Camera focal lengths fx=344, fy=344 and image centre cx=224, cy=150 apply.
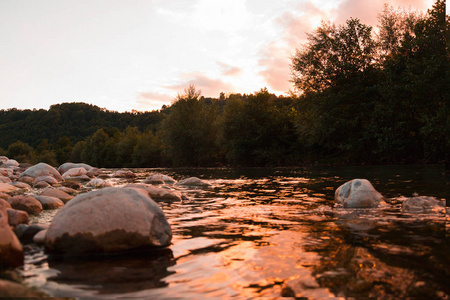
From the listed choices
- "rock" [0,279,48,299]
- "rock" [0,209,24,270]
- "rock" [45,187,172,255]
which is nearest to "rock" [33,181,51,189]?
"rock" [45,187,172,255]

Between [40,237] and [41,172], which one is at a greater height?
[41,172]

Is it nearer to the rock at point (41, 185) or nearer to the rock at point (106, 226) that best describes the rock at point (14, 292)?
the rock at point (106, 226)

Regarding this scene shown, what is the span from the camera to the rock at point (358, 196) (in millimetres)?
8008

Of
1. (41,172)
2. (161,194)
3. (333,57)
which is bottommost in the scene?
(161,194)

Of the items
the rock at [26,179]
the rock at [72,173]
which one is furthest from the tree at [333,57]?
the rock at [26,179]

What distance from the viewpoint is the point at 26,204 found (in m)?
7.68

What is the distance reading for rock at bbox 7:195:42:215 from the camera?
301 inches

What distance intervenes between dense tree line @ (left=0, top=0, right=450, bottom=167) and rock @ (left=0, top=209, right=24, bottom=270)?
24113 mm

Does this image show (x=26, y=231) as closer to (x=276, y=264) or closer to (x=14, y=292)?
(x=14, y=292)

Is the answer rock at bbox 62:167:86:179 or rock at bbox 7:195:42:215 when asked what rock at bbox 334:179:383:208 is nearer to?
rock at bbox 7:195:42:215

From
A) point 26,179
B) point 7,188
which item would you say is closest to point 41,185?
point 7,188

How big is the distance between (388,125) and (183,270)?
3113cm

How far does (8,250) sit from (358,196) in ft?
23.0

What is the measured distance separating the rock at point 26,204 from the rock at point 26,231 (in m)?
2.51
